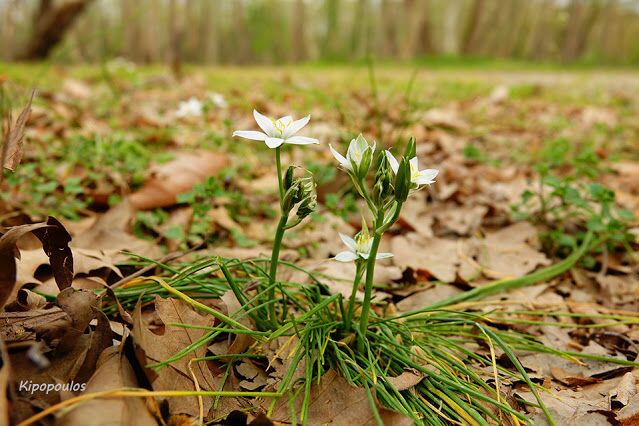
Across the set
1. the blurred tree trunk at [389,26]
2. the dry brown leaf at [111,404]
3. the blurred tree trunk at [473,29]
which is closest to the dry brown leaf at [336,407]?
the dry brown leaf at [111,404]

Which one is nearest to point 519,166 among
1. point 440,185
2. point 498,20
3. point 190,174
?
point 440,185

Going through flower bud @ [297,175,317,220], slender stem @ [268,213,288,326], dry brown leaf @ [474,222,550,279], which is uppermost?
flower bud @ [297,175,317,220]

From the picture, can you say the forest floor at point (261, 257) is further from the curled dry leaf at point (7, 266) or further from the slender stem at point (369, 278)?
the slender stem at point (369, 278)

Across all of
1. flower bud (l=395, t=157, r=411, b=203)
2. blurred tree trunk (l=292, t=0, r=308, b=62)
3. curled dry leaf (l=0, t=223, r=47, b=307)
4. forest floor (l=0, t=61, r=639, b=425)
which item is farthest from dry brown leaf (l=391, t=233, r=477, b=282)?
blurred tree trunk (l=292, t=0, r=308, b=62)

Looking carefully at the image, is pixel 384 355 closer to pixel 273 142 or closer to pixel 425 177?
pixel 425 177

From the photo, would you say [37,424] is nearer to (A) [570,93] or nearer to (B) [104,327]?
(B) [104,327]

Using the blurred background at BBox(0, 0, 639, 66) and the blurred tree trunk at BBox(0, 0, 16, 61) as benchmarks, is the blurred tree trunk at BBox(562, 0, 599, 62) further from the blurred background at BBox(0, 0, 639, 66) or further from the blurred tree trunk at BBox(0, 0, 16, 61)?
the blurred tree trunk at BBox(0, 0, 16, 61)

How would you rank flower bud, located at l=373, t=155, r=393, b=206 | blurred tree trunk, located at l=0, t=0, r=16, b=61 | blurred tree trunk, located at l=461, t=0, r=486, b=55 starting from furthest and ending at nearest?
blurred tree trunk, located at l=461, t=0, r=486, b=55 < blurred tree trunk, located at l=0, t=0, r=16, b=61 < flower bud, located at l=373, t=155, r=393, b=206
